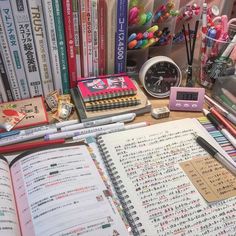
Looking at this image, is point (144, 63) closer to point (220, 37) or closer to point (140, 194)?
point (220, 37)

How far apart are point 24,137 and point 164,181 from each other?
301 millimetres

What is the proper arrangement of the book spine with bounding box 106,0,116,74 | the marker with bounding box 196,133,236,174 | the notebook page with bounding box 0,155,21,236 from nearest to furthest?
the notebook page with bounding box 0,155,21,236
the marker with bounding box 196,133,236,174
the book spine with bounding box 106,0,116,74

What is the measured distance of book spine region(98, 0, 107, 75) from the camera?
0.65m

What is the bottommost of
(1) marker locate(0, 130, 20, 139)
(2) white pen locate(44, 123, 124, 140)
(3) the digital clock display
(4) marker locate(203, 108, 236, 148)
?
(1) marker locate(0, 130, 20, 139)

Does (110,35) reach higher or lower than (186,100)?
higher

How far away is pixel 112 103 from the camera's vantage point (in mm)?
675

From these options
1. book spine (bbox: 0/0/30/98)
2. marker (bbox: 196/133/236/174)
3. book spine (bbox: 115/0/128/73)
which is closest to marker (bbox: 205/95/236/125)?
marker (bbox: 196/133/236/174)

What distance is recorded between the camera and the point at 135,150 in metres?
0.58

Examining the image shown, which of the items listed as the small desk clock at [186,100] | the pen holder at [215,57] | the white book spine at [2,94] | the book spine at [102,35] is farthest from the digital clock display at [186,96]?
the white book spine at [2,94]

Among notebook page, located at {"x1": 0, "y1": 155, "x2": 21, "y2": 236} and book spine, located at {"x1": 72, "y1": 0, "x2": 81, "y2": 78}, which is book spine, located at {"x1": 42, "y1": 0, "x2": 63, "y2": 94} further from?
A: notebook page, located at {"x1": 0, "y1": 155, "x2": 21, "y2": 236}

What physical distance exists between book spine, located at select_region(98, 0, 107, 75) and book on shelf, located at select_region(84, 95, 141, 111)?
0.11 metres

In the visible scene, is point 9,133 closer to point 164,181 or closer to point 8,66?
point 8,66

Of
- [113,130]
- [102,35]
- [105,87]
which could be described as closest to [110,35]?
[102,35]

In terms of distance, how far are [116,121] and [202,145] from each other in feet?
0.64
